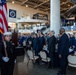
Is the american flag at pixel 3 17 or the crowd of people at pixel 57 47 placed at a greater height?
the american flag at pixel 3 17

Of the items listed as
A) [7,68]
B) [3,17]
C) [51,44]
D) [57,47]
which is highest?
[3,17]

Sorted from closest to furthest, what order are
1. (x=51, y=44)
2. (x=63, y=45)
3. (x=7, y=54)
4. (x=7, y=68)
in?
(x=7, y=54)
(x=7, y=68)
(x=63, y=45)
(x=51, y=44)

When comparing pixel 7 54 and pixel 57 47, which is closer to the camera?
pixel 7 54

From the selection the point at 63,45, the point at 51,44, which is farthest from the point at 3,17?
the point at 51,44

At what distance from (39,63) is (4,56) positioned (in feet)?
15.3

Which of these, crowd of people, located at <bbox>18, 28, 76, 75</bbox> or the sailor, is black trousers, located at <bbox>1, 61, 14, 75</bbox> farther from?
crowd of people, located at <bbox>18, 28, 76, 75</bbox>

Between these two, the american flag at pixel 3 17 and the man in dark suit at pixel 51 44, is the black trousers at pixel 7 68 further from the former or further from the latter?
the man in dark suit at pixel 51 44

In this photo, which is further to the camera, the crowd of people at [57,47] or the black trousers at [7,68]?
the crowd of people at [57,47]

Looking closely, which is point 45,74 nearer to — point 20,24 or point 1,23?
point 1,23

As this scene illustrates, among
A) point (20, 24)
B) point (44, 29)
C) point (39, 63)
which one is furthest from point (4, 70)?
point (20, 24)

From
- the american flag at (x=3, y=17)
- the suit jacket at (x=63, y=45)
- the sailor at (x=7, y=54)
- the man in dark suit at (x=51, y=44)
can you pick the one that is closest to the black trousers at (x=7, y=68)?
the sailor at (x=7, y=54)

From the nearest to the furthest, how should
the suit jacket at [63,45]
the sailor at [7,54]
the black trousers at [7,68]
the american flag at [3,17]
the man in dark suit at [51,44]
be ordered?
1. the sailor at [7,54]
2. the black trousers at [7,68]
3. the american flag at [3,17]
4. the suit jacket at [63,45]
5. the man in dark suit at [51,44]

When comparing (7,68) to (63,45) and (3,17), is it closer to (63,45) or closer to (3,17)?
(3,17)

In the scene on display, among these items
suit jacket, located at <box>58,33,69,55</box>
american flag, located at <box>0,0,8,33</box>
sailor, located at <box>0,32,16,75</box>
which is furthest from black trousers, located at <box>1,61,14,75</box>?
suit jacket, located at <box>58,33,69,55</box>
